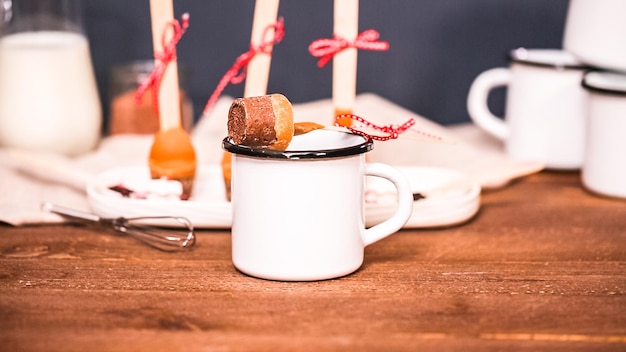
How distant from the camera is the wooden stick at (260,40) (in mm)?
864

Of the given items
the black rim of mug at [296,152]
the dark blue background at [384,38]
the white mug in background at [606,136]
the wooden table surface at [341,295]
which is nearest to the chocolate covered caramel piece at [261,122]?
the black rim of mug at [296,152]

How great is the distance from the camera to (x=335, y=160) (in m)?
0.69

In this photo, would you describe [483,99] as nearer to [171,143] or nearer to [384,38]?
[384,38]

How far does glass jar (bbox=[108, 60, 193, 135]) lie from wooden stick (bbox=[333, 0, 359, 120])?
1.19 feet

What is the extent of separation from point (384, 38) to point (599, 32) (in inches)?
13.7

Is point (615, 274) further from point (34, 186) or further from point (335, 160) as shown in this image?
point (34, 186)

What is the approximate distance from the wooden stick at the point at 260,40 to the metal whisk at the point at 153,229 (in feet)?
0.49

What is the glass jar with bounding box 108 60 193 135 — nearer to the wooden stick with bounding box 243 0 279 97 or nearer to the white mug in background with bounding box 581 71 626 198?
the wooden stick with bounding box 243 0 279 97

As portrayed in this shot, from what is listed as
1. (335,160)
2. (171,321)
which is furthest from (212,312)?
(335,160)

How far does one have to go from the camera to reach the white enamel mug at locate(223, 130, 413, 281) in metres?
0.68

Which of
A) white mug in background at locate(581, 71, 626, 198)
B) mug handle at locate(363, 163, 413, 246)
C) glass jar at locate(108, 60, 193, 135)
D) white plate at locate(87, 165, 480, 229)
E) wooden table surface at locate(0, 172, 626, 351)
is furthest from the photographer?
glass jar at locate(108, 60, 193, 135)

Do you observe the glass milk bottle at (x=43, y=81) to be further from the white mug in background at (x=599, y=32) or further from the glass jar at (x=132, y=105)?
the white mug in background at (x=599, y=32)

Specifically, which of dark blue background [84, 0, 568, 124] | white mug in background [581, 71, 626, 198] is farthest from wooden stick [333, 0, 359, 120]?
dark blue background [84, 0, 568, 124]

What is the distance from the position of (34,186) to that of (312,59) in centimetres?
45
